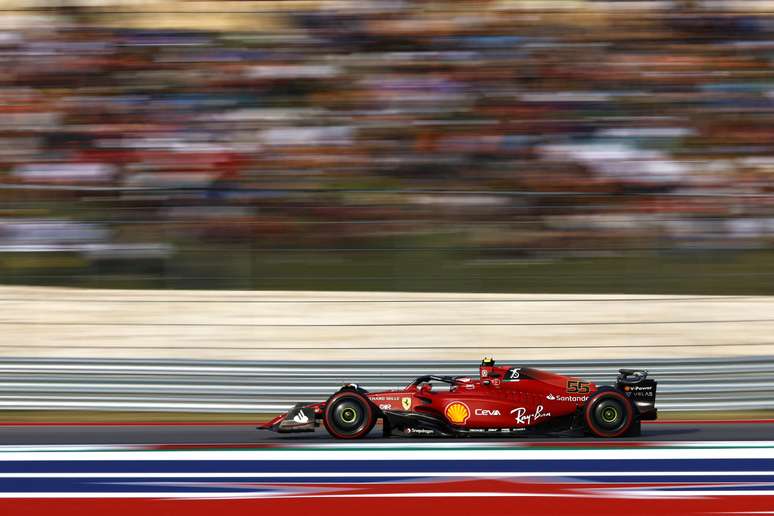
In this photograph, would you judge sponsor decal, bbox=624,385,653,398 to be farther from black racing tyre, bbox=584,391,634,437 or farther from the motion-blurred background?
the motion-blurred background

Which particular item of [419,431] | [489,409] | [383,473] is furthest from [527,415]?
[383,473]

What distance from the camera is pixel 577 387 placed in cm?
652

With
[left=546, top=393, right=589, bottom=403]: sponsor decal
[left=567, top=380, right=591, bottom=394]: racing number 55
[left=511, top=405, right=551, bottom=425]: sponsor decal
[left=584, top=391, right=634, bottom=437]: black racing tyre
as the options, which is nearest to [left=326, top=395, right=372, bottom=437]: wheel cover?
[left=511, top=405, right=551, bottom=425]: sponsor decal

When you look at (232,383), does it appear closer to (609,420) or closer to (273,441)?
(273,441)

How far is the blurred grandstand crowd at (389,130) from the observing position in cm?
870

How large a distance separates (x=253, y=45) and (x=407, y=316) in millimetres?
4634

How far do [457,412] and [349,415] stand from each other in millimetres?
719

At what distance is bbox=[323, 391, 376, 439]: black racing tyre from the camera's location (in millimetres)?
6484

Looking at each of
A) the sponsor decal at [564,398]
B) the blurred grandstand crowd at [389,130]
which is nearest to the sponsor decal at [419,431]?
the sponsor decal at [564,398]

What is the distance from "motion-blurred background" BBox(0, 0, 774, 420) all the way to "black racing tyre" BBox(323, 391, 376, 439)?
48.8 inches

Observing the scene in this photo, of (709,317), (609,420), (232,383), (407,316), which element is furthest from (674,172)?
(232,383)

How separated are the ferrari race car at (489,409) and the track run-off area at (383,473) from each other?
140 mm

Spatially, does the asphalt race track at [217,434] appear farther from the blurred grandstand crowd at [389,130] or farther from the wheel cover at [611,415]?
the blurred grandstand crowd at [389,130]

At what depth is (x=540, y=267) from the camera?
27.5 feet
